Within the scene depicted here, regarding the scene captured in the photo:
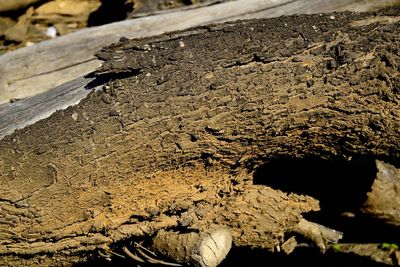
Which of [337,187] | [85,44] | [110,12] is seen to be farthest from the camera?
[110,12]

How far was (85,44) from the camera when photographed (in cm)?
305

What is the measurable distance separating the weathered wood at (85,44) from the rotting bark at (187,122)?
835 millimetres

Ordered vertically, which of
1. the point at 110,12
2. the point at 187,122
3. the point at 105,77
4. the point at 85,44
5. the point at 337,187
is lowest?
the point at 337,187

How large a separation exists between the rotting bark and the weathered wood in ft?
2.74

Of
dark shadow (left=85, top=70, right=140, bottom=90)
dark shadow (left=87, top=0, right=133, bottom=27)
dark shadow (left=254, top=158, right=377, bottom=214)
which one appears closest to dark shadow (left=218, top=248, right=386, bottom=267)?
dark shadow (left=254, top=158, right=377, bottom=214)

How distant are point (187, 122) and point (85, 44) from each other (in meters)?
1.34

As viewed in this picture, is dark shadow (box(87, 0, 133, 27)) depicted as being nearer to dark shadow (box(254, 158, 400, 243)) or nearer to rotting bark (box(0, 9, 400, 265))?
rotting bark (box(0, 9, 400, 265))

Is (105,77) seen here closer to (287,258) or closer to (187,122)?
(187,122)

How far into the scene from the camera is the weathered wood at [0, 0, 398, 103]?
9.55 feet

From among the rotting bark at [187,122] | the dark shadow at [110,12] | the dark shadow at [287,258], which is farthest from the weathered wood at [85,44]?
the dark shadow at [287,258]

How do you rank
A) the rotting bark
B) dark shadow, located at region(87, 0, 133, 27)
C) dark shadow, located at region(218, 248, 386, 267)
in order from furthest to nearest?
dark shadow, located at region(87, 0, 133, 27) → dark shadow, located at region(218, 248, 386, 267) → the rotting bark

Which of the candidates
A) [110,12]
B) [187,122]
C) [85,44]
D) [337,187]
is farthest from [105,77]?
[110,12]

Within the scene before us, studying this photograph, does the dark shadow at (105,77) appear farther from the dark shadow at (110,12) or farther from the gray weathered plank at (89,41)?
the dark shadow at (110,12)

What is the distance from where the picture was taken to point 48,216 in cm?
202
